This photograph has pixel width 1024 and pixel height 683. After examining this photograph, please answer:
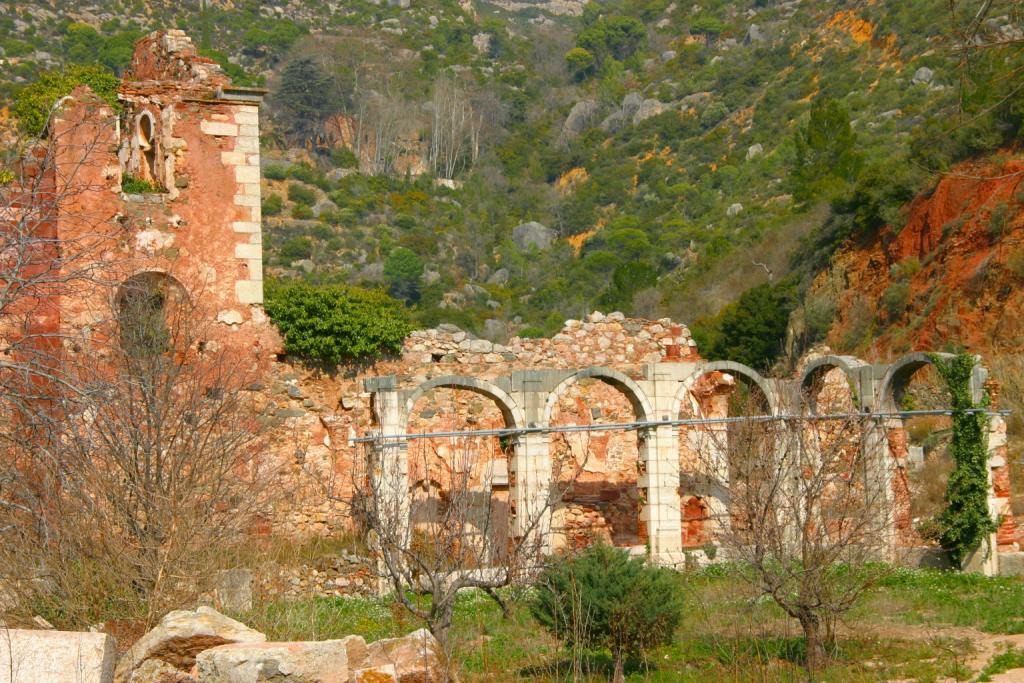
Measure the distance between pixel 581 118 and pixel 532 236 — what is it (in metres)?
14.0

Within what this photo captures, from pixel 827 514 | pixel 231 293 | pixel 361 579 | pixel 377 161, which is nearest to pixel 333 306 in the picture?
pixel 231 293

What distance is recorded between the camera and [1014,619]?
534 inches

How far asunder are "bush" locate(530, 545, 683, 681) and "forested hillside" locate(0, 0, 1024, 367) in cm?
1838

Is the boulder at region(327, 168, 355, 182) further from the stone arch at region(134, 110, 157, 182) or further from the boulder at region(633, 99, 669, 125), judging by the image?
the stone arch at region(134, 110, 157, 182)

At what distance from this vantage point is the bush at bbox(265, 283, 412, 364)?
65.9ft

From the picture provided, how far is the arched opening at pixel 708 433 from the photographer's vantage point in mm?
19391

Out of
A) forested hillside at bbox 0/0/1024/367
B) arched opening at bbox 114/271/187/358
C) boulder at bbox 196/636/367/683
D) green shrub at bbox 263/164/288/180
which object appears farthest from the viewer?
green shrub at bbox 263/164/288/180

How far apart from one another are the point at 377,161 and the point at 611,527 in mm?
43905

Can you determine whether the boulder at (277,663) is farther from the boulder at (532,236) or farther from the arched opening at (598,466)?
the boulder at (532,236)

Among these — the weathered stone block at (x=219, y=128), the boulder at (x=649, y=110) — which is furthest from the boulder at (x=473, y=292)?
the weathered stone block at (x=219, y=128)

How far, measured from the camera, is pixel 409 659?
9297mm

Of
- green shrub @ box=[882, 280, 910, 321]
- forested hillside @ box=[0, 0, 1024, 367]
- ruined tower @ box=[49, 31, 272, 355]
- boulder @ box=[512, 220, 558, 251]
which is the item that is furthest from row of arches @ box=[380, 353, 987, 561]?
boulder @ box=[512, 220, 558, 251]

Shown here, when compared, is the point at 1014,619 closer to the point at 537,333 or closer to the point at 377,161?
the point at 537,333

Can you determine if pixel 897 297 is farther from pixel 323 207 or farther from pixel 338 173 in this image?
pixel 338 173
